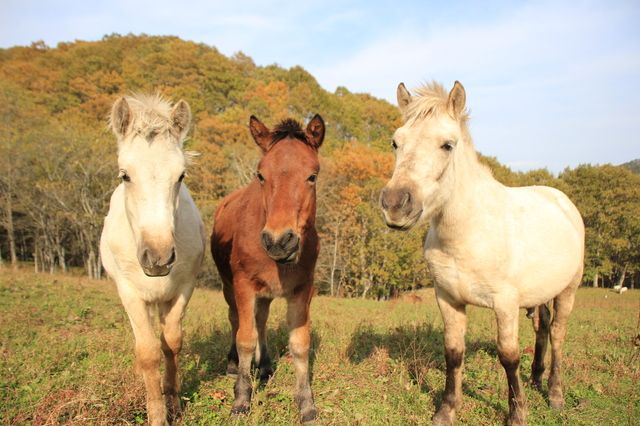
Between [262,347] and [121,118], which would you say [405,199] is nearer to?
[121,118]

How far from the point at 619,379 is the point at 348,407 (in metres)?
3.70

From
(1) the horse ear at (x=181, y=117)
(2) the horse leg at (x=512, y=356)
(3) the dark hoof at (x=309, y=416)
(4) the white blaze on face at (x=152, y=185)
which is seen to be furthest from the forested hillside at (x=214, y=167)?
(2) the horse leg at (x=512, y=356)

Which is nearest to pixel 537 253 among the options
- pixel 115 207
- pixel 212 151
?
pixel 115 207

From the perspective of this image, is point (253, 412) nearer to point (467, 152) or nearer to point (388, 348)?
point (388, 348)

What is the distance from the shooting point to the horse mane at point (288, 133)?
3807 mm

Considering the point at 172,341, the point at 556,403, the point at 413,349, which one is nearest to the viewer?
the point at 172,341

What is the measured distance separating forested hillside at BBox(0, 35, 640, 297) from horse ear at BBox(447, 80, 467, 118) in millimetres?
25724

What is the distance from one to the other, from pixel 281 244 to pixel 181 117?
4.63 feet

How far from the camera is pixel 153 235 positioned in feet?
9.07

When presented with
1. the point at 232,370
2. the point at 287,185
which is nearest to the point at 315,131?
the point at 287,185

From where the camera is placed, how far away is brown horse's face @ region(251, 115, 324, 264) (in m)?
3.14

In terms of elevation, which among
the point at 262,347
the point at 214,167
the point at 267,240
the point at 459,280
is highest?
the point at 214,167

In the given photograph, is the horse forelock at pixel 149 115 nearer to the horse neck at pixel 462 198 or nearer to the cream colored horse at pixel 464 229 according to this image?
the cream colored horse at pixel 464 229

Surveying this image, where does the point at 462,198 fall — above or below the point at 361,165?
below
